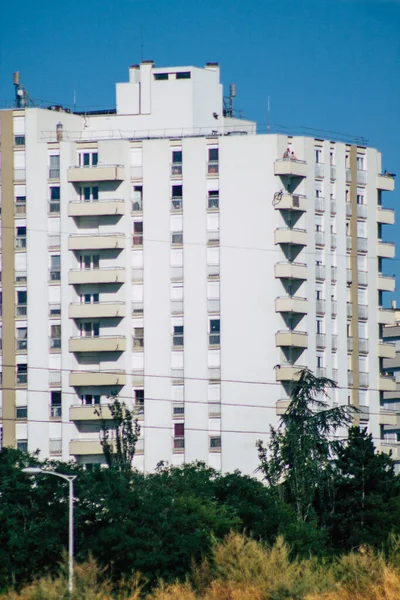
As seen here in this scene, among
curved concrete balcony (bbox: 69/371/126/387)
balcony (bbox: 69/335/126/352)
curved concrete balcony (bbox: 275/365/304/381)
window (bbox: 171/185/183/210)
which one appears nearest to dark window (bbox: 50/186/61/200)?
window (bbox: 171/185/183/210)

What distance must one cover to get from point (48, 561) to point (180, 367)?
36.6m

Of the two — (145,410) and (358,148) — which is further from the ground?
(358,148)

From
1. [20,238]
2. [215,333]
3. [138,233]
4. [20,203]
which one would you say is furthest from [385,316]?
[20,203]

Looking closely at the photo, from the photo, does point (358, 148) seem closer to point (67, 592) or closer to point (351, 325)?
point (351, 325)

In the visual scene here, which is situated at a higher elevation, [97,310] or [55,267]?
[55,267]

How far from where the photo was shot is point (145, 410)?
126625 mm

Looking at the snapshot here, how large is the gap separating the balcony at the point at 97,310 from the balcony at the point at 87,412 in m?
6.19

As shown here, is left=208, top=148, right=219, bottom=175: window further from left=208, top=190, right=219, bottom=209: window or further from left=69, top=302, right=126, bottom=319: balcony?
left=69, top=302, right=126, bottom=319: balcony

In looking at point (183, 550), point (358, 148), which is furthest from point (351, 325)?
point (183, 550)

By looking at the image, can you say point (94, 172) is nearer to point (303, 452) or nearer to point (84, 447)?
point (84, 447)

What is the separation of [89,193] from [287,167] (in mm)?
13992

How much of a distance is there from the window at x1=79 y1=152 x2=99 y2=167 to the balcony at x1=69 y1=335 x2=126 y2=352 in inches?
483

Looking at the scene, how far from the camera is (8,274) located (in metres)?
129

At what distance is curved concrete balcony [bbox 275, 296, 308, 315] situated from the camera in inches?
4990
